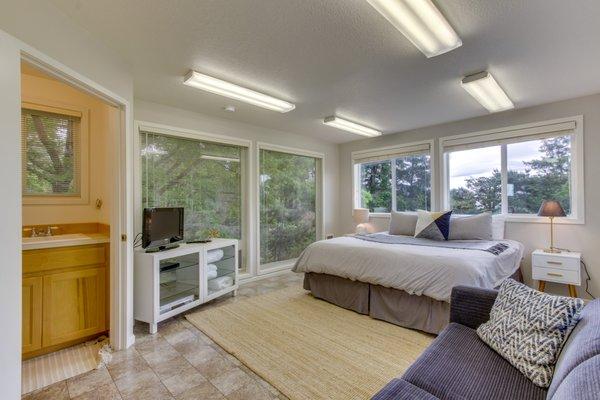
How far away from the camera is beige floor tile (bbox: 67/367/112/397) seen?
189 centimetres

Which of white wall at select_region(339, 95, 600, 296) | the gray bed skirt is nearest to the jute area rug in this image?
the gray bed skirt

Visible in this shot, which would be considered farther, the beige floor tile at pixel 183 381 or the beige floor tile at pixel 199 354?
the beige floor tile at pixel 199 354

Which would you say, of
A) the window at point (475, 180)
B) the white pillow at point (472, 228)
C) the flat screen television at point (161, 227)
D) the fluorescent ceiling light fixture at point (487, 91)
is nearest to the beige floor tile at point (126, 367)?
the flat screen television at point (161, 227)

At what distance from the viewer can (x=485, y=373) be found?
4.25 ft

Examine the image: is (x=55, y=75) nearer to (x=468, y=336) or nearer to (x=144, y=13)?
(x=144, y=13)

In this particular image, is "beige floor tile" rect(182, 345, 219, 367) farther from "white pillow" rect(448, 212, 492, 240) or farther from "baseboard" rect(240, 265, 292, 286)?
"white pillow" rect(448, 212, 492, 240)

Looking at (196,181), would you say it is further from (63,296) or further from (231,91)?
(63,296)

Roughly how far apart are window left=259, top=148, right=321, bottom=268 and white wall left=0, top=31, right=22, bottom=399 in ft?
10.8

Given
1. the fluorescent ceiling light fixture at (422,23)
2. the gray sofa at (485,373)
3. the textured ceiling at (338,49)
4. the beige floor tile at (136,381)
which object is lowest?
the beige floor tile at (136,381)

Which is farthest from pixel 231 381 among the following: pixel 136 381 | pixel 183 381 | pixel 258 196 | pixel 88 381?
pixel 258 196

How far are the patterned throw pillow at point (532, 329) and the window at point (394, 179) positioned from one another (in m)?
3.32

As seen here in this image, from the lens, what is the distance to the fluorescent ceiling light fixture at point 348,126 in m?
4.05

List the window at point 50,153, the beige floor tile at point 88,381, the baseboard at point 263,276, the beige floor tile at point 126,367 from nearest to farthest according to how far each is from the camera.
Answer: the beige floor tile at point 88,381 → the beige floor tile at point 126,367 → the window at point 50,153 → the baseboard at point 263,276

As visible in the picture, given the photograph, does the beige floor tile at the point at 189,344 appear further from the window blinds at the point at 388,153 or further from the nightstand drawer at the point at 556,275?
the window blinds at the point at 388,153
